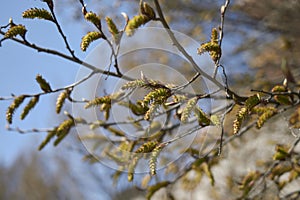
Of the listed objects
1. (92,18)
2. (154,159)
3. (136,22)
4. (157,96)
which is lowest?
(154,159)

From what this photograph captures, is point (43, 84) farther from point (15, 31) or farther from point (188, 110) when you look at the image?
point (188, 110)

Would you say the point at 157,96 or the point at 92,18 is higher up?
the point at 92,18

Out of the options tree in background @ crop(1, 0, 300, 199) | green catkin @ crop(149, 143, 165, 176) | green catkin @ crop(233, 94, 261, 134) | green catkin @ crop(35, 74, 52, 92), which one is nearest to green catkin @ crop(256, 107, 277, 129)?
tree in background @ crop(1, 0, 300, 199)

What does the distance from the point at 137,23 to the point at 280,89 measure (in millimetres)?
725

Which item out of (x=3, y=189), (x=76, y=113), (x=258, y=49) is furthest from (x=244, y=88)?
(x=3, y=189)

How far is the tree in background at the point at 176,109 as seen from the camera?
4.38ft

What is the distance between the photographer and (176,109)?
185 cm

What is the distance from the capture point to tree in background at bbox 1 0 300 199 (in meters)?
1.34

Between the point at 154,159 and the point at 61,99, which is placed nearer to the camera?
the point at 154,159


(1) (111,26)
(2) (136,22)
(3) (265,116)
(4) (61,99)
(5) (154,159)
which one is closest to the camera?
(2) (136,22)

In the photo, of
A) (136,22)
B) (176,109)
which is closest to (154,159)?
(136,22)

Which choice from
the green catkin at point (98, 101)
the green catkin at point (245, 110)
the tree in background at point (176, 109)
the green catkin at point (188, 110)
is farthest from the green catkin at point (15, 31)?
the green catkin at point (245, 110)

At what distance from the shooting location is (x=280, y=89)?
1.60 m

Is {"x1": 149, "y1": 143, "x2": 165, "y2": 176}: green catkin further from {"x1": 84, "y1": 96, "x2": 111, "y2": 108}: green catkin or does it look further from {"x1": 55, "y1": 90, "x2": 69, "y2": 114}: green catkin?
{"x1": 55, "y1": 90, "x2": 69, "y2": 114}: green catkin
